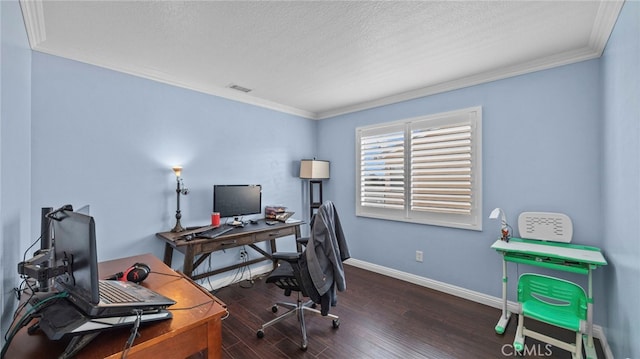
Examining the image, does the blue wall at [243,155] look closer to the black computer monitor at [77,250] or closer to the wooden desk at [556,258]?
the wooden desk at [556,258]

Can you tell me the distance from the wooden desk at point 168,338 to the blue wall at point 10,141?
0.57ft

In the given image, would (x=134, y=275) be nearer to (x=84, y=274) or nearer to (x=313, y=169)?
(x=84, y=274)

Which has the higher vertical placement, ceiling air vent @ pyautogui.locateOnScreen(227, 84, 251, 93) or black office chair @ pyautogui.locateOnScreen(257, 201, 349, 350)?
ceiling air vent @ pyautogui.locateOnScreen(227, 84, 251, 93)

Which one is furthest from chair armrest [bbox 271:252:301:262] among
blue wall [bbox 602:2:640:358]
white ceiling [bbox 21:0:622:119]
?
blue wall [bbox 602:2:640:358]

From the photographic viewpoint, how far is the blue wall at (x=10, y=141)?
1.11 metres

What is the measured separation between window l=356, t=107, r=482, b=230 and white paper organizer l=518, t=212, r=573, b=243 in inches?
15.9

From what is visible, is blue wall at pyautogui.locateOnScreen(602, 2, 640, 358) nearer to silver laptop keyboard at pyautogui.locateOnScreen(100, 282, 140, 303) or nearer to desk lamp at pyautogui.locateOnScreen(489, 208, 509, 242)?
desk lamp at pyautogui.locateOnScreen(489, 208, 509, 242)

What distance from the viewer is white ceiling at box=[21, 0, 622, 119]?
171 centimetres

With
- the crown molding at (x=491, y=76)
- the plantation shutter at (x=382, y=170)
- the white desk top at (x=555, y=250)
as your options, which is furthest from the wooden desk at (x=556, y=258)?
the crown molding at (x=491, y=76)

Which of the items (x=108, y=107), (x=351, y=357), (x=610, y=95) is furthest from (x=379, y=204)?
(x=108, y=107)

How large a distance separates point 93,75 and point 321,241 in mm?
2581

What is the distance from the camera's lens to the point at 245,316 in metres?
2.53

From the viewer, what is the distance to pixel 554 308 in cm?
203

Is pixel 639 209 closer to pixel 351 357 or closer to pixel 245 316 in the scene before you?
pixel 351 357
